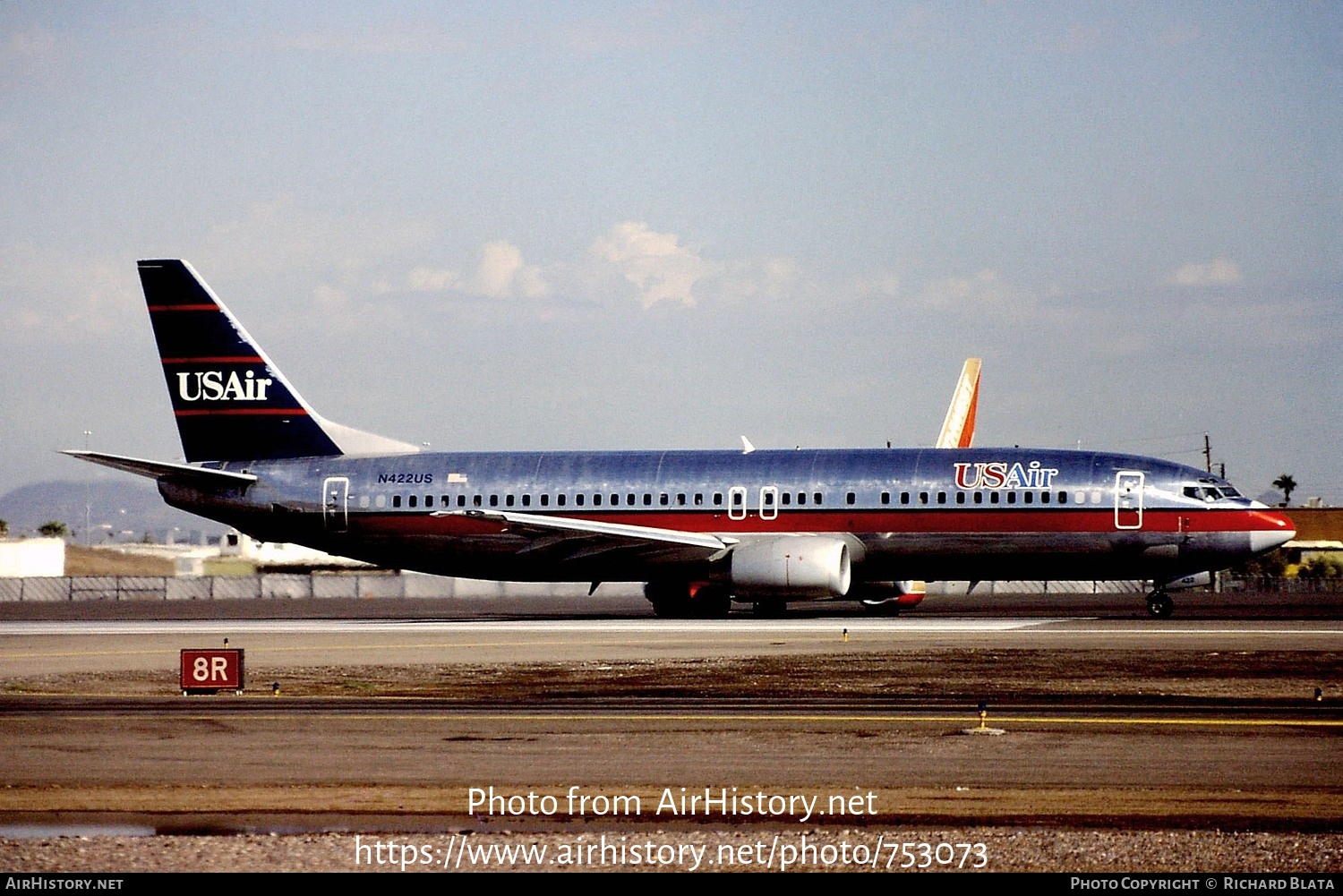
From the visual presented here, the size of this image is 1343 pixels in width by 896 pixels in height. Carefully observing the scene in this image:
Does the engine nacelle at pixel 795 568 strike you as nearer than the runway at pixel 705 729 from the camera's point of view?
No

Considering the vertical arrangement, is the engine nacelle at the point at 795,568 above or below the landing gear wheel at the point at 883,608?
above

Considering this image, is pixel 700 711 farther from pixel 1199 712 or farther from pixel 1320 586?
pixel 1320 586

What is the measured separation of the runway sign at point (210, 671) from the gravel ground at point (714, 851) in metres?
11.6

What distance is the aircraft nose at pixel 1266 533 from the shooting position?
137 feet

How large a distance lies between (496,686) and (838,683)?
5109 millimetres

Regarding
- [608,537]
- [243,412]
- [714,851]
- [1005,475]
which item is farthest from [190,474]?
[714,851]

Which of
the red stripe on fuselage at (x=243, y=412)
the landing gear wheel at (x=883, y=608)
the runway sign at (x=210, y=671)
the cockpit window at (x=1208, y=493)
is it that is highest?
the red stripe on fuselage at (x=243, y=412)

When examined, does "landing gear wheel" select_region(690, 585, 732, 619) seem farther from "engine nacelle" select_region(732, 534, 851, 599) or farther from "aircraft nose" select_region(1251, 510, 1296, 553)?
"aircraft nose" select_region(1251, 510, 1296, 553)

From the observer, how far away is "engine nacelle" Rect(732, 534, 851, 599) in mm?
42562

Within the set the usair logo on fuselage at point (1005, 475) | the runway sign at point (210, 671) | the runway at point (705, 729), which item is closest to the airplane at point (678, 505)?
the usair logo on fuselage at point (1005, 475)

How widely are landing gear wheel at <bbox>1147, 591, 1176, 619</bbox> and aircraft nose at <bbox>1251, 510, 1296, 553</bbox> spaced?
2.59 meters

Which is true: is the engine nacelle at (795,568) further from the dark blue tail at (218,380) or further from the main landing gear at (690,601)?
the dark blue tail at (218,380)

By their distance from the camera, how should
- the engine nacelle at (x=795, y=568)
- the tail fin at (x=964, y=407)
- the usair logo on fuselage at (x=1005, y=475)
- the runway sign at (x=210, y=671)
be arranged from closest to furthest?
the runway sign at (x=210, y=671) → the engine nacelle at (x=795, y=568) → the usair logo on fuselage at (x=1005, y=475) → the tail fin at (x=964, y=407)
